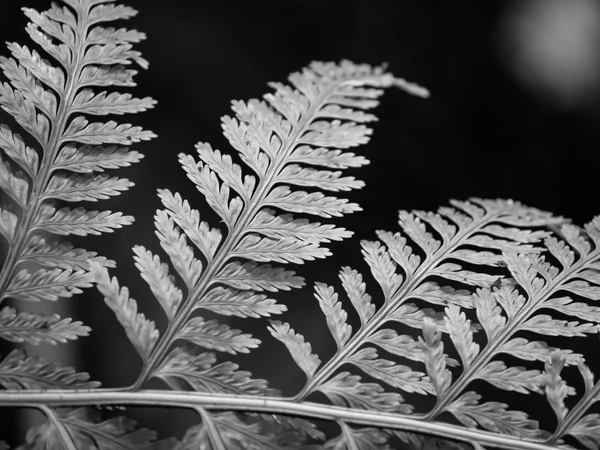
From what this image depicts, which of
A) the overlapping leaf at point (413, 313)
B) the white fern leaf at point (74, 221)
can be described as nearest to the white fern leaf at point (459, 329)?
the overlapping leaf at point (413, 313)

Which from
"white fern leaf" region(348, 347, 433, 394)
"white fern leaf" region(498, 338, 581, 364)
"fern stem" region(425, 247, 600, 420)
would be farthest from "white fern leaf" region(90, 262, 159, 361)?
"white fern leaf" region(498, 338, 581, 364)

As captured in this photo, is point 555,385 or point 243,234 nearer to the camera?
point 555,385

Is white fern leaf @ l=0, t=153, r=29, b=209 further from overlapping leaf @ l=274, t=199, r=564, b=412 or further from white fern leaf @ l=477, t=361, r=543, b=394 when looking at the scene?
white fern leaf @ l=477, t=361, r=543, b=394

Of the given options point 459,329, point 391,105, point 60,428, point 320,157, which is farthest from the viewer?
point 391,105

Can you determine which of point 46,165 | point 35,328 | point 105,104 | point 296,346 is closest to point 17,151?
point 46,165

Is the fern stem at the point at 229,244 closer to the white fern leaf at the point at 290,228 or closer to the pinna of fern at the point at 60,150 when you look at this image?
the white fern leaf at the point at 290,228

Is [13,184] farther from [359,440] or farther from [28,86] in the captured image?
[359,440]
